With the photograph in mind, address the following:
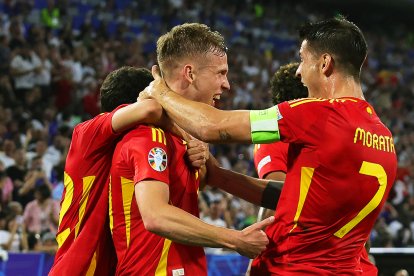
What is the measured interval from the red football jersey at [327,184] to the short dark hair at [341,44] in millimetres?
207

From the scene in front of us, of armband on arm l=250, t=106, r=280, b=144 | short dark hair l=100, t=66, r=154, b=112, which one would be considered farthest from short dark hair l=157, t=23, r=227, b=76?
armband on arm l=250, t=106, r=280, b=144

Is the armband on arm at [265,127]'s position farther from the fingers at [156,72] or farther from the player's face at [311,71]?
the fingers at [156,72]

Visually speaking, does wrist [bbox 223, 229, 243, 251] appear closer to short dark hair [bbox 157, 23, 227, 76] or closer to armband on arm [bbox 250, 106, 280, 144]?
armband on arm [bbox 250, 106, 280, 144]

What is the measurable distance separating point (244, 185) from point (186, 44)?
103cm

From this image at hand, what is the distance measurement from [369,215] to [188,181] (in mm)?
876

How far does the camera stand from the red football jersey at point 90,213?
12.7 feet

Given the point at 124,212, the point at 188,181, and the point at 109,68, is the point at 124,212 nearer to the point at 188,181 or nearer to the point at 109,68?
the point at 188,181

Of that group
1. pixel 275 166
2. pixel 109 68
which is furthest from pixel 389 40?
pixel 275 166

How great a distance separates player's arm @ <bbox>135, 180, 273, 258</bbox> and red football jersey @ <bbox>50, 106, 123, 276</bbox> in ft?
1.86

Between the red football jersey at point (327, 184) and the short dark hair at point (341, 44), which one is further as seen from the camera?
the short dark hair at point (341, 44)

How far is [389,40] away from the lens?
98.1ft

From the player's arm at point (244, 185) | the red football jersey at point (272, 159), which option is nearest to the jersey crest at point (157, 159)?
the player's arm at point (244, 185)

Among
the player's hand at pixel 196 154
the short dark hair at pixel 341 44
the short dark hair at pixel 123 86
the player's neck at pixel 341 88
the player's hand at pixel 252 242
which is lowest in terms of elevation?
the player's hand at pixel 252 242

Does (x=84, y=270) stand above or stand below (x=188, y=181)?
below
